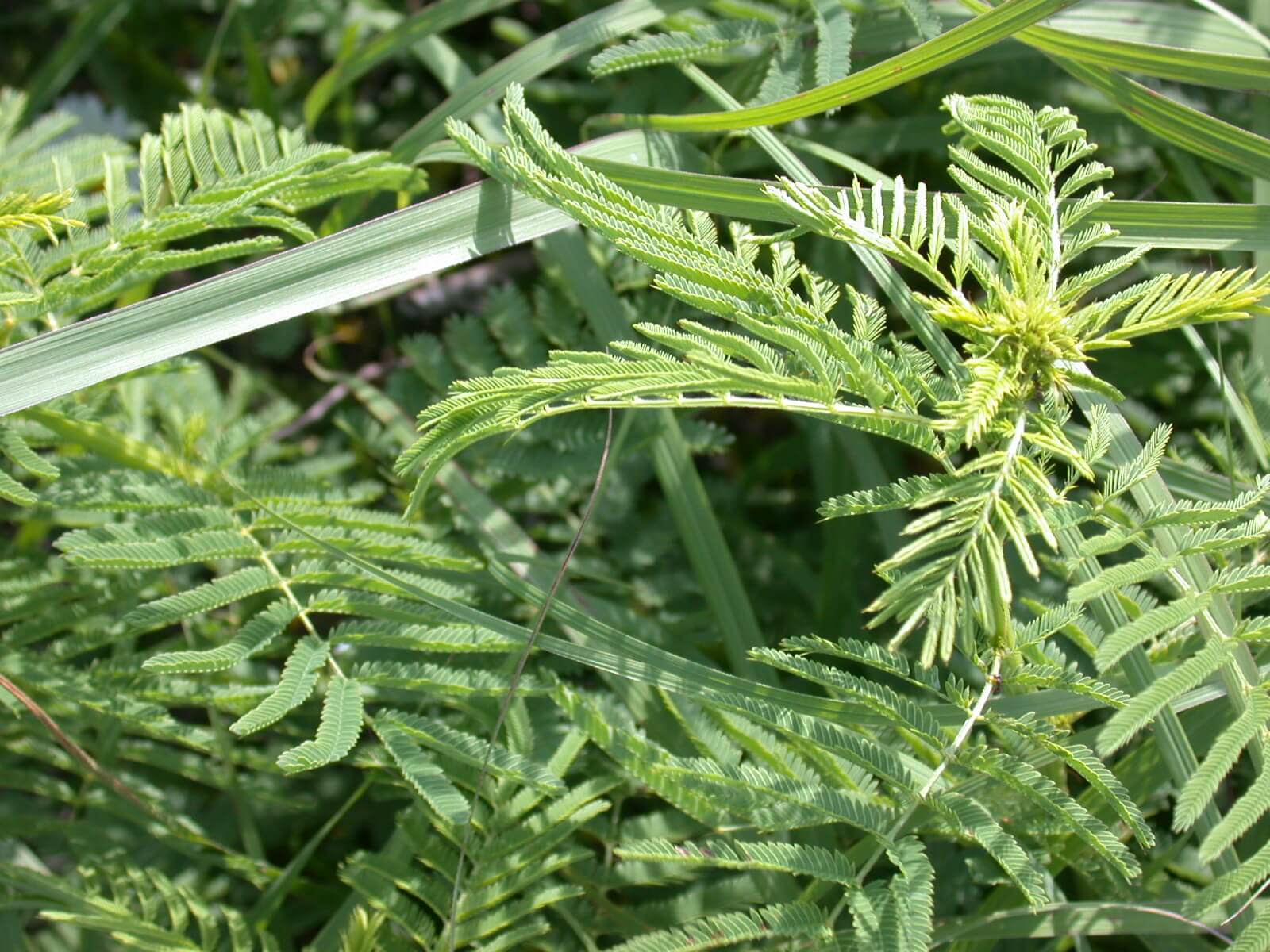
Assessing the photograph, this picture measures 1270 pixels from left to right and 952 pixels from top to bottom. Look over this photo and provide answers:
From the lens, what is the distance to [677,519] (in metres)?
1.71

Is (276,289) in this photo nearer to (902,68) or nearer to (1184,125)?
(902,68)

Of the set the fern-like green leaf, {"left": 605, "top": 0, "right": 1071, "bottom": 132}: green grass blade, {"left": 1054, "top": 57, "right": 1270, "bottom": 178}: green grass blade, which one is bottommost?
the fern-like green leaf

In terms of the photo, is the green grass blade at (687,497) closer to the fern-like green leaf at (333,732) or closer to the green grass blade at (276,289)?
the green grass blade at (276,289)

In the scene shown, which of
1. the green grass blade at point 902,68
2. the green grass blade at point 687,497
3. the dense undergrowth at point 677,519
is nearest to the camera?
the dense undergrowth at point 677,519

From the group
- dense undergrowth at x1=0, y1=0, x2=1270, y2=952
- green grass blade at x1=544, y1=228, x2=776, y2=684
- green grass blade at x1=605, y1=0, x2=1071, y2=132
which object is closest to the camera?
dense undergrowth at x1=0, y1=0, x2=1270, y2=952

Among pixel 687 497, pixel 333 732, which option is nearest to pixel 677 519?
pixel 687 497

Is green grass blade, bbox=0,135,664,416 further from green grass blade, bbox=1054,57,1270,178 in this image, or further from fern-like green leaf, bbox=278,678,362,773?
green grass blade, bbox=1054,57,1270,178

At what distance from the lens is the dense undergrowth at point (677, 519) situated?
108 cm

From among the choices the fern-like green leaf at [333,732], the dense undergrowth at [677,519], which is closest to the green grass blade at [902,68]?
the dense undergrowth at [677,519]

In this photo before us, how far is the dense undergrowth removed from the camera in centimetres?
108

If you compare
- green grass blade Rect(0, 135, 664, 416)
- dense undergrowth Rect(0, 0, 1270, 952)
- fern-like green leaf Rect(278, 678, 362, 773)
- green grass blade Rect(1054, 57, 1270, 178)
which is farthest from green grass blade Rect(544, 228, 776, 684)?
green grass blade Rect(1054, 57, 1270, 178)

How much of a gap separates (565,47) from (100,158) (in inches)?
33.7

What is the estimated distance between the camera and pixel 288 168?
148cm

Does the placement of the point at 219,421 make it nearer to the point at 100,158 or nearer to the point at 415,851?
the point at 100,158
